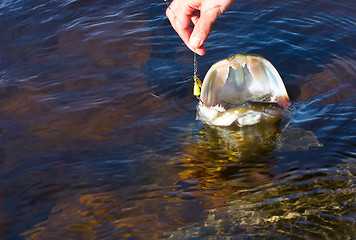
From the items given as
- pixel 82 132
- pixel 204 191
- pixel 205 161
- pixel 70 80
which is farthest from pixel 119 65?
pixel 204 191

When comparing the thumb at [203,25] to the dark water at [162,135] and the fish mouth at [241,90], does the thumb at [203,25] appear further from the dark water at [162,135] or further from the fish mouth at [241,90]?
the dark water at [162,135]

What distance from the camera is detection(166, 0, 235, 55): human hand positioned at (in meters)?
3.08

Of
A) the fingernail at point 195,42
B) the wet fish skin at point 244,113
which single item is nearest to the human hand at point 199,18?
the fingernail at point 195,42

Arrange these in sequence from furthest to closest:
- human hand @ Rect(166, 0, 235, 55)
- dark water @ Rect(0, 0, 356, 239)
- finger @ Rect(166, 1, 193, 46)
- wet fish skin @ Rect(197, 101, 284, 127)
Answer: wet fish skin @ Rect(197, 101, 284, 127) < finger @ Rect(166, 1, 193, 46) < human hand @ Rect(166, 0, 235, 55) < dark water @ Rect(0, 0, 356, 239)

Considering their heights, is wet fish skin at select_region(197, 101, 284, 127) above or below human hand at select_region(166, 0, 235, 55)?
below

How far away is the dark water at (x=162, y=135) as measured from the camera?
9.70 ft

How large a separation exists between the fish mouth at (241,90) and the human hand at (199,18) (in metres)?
0.51

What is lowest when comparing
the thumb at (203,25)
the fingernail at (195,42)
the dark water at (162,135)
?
the dark water at (162,135)

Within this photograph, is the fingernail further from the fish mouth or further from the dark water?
the dark water

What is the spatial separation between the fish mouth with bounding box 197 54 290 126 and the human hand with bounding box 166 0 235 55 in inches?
20.2

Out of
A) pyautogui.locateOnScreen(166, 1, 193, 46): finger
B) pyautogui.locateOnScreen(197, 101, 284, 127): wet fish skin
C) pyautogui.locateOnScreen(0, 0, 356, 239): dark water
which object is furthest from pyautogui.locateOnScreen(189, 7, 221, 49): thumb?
pyautogui.locateOnScreen(0, 0, 356, 239): dark water

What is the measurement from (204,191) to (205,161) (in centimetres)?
53

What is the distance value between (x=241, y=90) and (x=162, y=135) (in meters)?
0.97

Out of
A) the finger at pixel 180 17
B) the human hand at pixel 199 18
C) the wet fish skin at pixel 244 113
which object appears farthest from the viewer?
the wet fish skin at pixel 244 113
